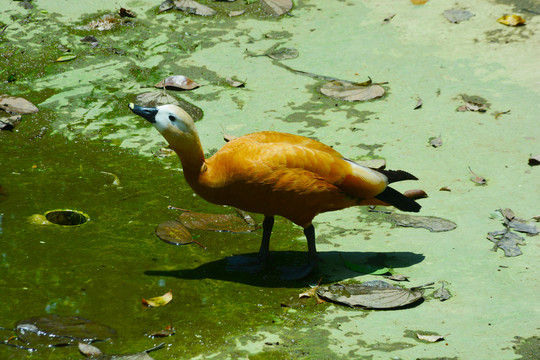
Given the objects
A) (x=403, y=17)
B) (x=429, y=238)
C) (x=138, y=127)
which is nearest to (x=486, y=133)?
(x=429, y=238)

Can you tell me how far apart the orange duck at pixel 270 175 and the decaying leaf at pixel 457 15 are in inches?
139

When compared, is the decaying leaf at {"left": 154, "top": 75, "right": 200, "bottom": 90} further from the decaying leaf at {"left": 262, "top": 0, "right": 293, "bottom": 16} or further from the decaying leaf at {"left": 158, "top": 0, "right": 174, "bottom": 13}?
the decaying leaf at {"left": 262, "top": 0, "right": 293, "bottom": 16}

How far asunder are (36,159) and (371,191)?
2.60m

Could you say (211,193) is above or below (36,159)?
above

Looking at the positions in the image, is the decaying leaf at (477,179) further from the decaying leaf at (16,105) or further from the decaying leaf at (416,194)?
the decaying leaf at (16,105)

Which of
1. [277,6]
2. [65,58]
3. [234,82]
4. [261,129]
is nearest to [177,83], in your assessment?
[234,82]

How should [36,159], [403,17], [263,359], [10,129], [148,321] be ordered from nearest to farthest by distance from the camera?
[263,359] → [148,321] → [36,159] → [10,129] → [403,17]

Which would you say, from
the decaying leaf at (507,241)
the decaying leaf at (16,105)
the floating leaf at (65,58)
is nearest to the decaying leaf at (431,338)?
the decaying leaf at (507,241)

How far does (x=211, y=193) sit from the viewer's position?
3908 mm

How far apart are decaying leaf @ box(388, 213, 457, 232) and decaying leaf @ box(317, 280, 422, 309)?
2.40ft

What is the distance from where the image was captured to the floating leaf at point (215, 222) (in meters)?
4.39

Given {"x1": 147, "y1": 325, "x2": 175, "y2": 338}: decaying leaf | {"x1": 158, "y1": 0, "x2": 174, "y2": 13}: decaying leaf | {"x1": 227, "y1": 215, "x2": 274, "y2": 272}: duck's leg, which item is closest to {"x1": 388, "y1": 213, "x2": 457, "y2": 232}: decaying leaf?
{"x1": 227, "y1": 215, "x2": 274, "y2": 272}: duck's leg

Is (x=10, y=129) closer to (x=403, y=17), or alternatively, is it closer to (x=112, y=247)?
(x=112, y=247)

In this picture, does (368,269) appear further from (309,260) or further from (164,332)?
(164,332)
